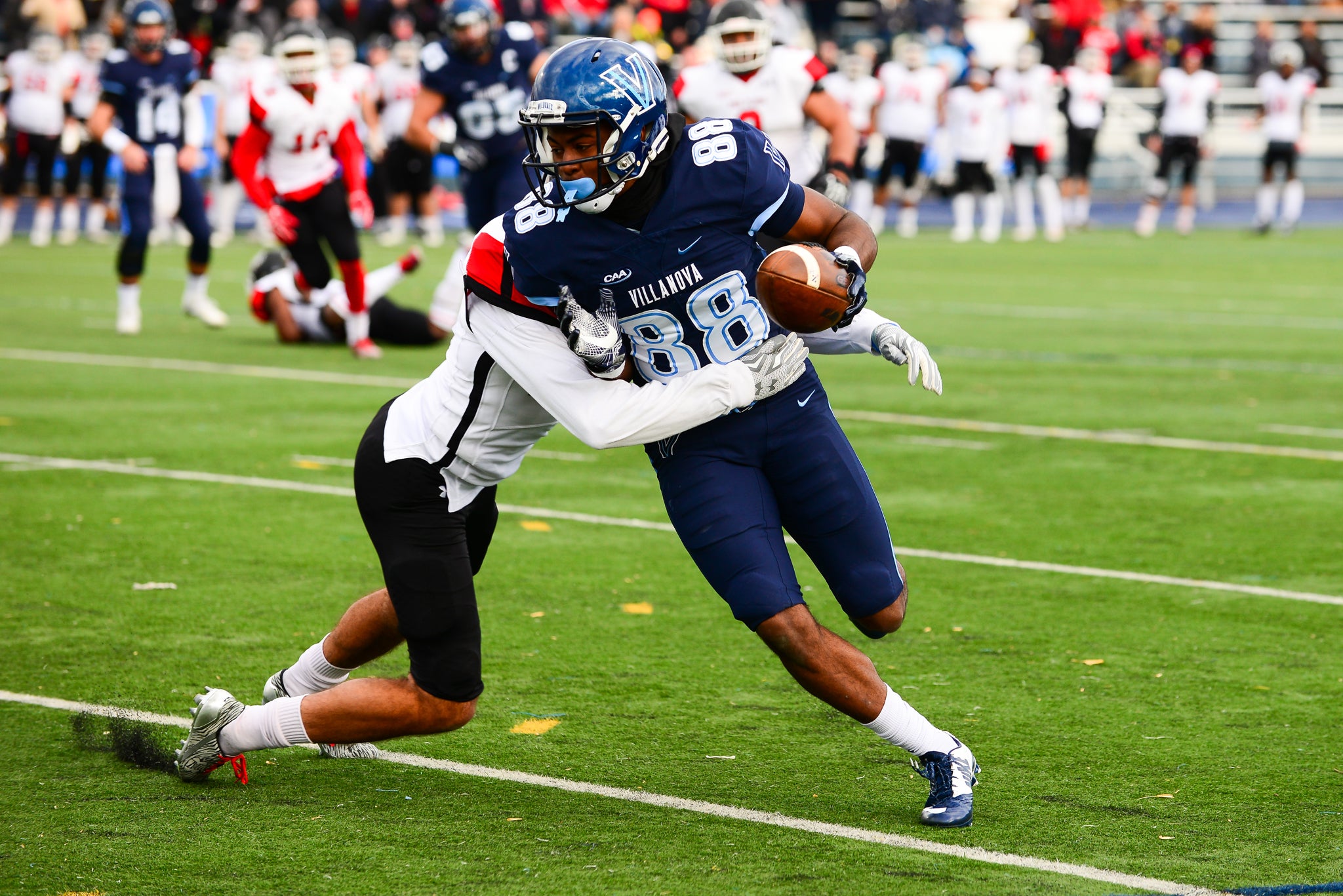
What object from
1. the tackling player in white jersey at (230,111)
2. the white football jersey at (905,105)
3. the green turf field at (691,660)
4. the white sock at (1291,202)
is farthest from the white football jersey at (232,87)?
the white sock at (1291,202)

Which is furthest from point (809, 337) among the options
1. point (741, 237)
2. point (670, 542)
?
point (670, 542)

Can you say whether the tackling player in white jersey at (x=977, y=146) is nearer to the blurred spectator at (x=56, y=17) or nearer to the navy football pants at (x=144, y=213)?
the blurred spectator at (x=56, y=17)

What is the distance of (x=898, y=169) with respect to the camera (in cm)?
2636

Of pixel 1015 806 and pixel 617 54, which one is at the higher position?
pixel 617 54

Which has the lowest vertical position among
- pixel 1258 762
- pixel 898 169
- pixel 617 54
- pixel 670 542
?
pixel 898 169

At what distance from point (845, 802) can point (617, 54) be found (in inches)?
68.8

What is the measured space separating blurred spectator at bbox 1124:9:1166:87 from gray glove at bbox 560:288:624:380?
27455 millimetres

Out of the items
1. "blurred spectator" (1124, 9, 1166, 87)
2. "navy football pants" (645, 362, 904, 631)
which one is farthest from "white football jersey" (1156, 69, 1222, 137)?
"navy football pants" (645, 362, 904, 631)

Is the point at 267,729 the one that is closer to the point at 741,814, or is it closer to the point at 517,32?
the point at 741,814

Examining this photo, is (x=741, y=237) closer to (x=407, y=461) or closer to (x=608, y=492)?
(x=407, y=461)

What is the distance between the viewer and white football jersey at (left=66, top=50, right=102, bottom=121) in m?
21.2

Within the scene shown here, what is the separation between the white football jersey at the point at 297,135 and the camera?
1098cm

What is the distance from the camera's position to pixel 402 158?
848 inches

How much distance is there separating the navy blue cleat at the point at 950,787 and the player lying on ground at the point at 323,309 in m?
8.20
